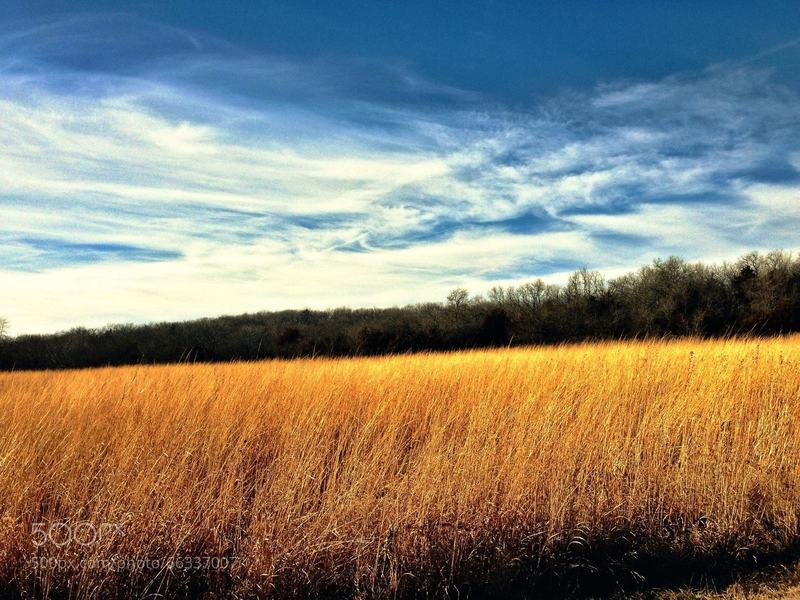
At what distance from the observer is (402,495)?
4.15 metres

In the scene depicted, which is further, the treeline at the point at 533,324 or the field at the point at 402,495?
the treeline at the point at 533,324

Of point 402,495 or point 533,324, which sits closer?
point 402,495

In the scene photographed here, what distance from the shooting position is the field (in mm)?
3512

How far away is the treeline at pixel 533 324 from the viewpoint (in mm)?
33500

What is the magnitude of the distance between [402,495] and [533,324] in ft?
117

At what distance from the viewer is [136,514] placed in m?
3.84

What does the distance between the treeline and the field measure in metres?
24.4

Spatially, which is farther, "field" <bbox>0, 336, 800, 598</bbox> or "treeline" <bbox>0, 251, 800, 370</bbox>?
"treeline" <bbox>0, 251, 800, 370</bbox>

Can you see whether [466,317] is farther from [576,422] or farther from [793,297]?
[576,422]

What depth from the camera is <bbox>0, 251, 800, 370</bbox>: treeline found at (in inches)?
1319

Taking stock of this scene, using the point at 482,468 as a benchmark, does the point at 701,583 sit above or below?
below

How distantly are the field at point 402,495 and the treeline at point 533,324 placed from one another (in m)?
24.4

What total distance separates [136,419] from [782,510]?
709 centimetres

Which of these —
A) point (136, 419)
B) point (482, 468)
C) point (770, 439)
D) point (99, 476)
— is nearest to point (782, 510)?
point (770, 439)
